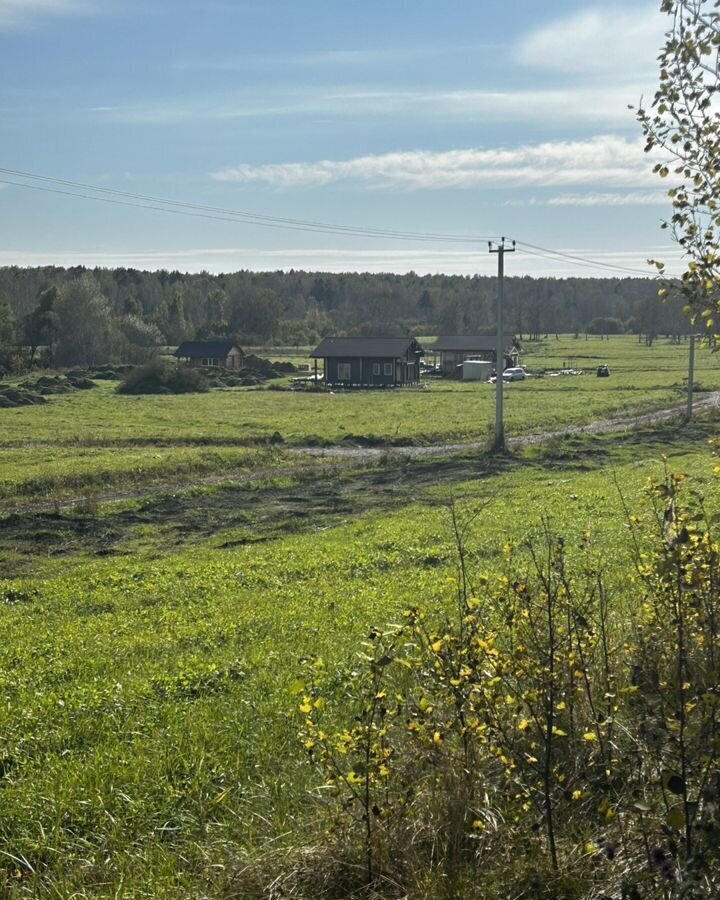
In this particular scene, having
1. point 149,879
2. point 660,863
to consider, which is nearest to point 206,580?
point 149,879

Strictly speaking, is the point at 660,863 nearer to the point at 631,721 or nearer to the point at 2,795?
the point at 631,721

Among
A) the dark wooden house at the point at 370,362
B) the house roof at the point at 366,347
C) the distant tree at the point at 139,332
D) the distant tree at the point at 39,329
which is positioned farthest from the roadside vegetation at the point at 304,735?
the distant tree at the point at 139,332

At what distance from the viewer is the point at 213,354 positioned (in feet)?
318

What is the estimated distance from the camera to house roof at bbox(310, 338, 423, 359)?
8256 centimetres

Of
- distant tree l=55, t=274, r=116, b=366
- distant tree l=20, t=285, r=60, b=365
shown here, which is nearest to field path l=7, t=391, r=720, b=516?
distant tree l=55, t=274, r=116, b=366

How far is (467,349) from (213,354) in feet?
84.5

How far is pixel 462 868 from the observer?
16.6 ft

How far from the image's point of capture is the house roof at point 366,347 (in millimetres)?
82562

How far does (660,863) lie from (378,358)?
79087 millimetres

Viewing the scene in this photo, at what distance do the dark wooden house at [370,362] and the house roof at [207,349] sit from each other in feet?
52.1

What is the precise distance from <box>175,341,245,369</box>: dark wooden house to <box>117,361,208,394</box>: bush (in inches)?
809

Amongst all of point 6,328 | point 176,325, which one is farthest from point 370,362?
point 176,325

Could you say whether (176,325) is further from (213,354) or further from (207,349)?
(213,354)

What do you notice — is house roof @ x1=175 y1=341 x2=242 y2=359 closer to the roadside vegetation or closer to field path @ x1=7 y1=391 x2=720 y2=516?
field path @ x1=7 y1=391 x2=720 y2=516
